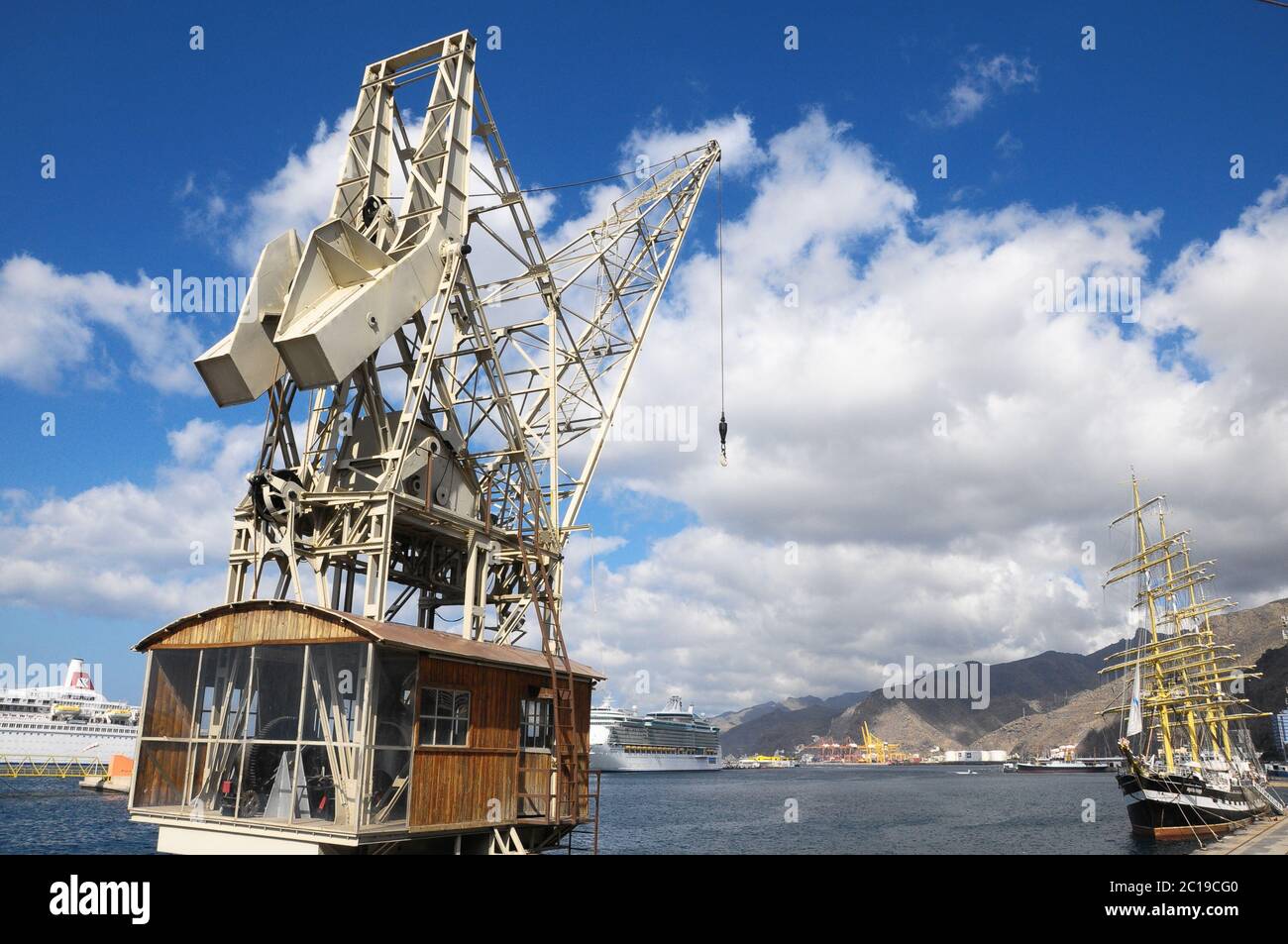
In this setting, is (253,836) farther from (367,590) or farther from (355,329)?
(355,329)

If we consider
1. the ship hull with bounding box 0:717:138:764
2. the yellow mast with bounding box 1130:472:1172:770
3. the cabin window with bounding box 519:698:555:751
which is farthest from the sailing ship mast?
the ship hull with bounding box 0:717:138:764

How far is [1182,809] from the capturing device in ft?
212

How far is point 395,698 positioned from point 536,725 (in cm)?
562

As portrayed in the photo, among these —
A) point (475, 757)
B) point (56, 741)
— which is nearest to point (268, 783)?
point (475, 757)

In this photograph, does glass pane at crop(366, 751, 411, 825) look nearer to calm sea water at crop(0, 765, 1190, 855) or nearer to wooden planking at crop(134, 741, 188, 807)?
wooden planking at crop(134, 741, 188, 807)

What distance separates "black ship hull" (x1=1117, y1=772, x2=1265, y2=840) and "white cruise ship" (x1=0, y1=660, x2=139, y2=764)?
13352 centimetres

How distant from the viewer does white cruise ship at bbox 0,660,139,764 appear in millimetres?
134375

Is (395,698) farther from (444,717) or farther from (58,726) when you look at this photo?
(58,726)

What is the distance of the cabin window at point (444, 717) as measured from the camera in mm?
19656

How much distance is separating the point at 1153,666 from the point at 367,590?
8523 centimetres

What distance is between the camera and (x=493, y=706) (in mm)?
21844
